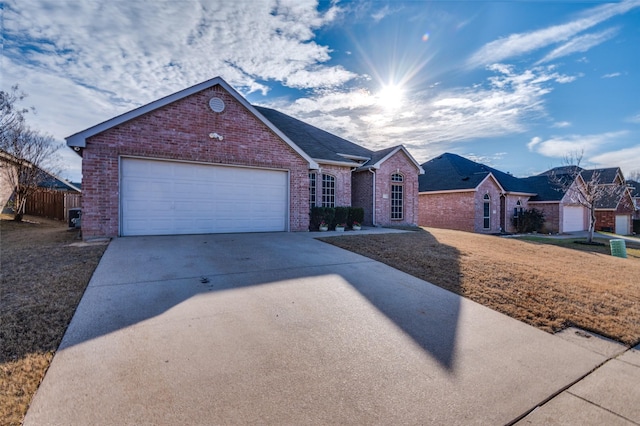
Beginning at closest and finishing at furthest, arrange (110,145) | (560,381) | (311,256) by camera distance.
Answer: (560,381) → (311,256) → (110,145)

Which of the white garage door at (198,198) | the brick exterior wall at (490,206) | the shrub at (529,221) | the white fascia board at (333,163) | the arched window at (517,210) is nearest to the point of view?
the white garage door at (198,198)

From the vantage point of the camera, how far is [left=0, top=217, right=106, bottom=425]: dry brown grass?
249 cm

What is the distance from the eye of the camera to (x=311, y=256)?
7.77m

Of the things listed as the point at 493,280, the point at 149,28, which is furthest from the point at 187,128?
the point at 493,280

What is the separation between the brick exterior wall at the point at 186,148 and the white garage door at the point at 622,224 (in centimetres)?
3489

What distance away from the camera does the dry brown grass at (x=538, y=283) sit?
460cm

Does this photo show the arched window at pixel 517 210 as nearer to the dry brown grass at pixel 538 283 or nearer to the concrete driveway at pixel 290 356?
the dry brown grass at pixel 538 283

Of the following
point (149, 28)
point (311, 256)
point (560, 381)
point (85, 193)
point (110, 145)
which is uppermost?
point (149, 28)

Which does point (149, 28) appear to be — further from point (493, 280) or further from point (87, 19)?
point (493, 280)

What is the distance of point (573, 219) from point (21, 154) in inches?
1598

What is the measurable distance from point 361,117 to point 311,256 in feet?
40.3

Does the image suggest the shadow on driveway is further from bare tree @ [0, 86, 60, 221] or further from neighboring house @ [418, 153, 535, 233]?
neighboring house @ [418, 153, 535, 233]

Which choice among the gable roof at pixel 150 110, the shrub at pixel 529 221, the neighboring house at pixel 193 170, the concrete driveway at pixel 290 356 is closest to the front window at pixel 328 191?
the neighboring house at pixel 193 170

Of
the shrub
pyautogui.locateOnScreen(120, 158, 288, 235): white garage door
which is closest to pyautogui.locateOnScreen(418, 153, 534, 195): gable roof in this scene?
the shrub
